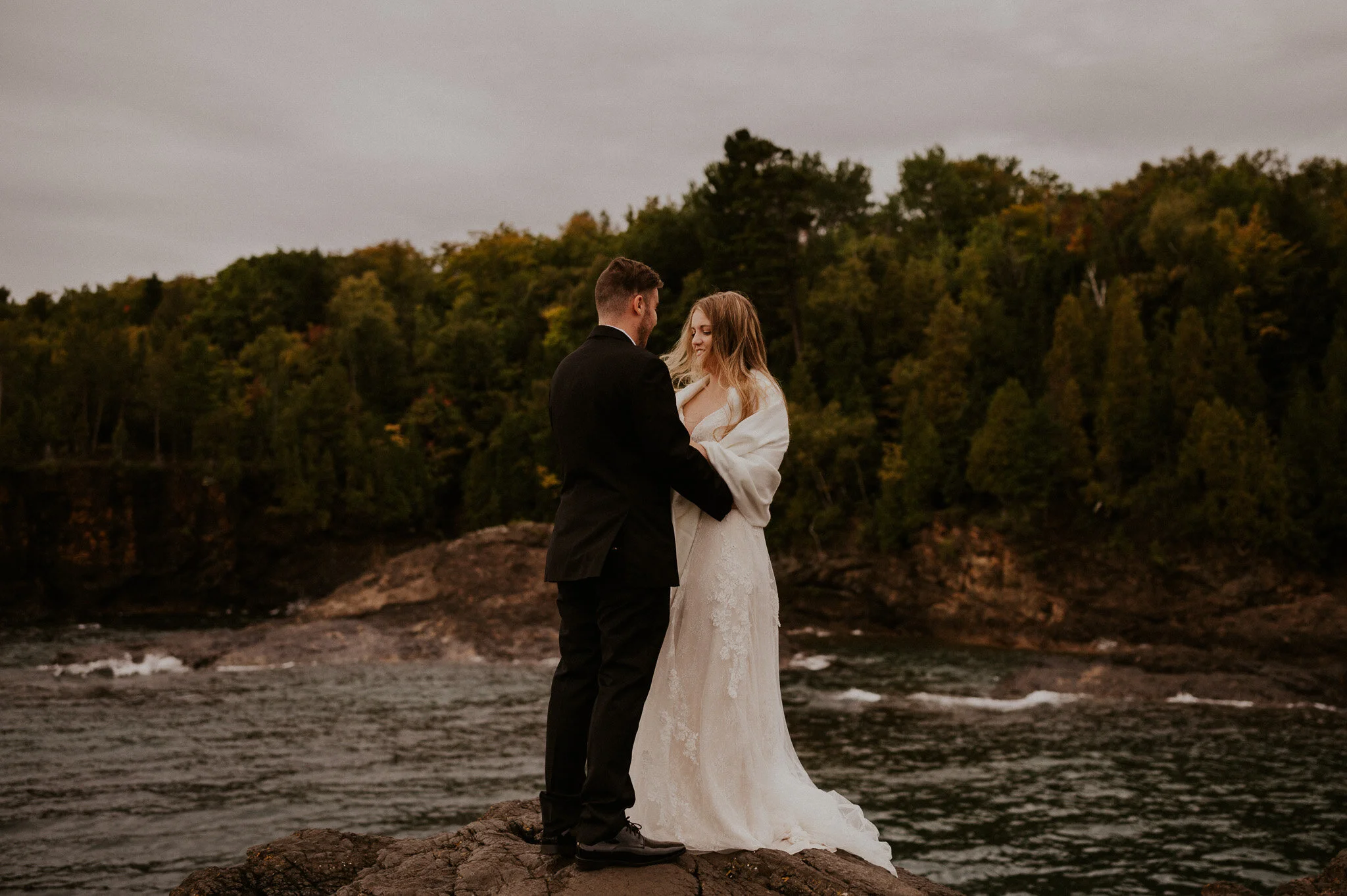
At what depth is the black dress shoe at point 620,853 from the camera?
5.96 meters

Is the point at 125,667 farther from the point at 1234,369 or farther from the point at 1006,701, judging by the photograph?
the point at 1234,369

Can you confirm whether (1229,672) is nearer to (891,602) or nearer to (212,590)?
(891,602)

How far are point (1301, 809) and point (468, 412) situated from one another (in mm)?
71280

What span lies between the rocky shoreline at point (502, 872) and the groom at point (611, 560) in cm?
20

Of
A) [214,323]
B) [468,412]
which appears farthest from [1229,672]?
[214,323]

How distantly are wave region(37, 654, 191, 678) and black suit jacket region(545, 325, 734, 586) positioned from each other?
34.0 m

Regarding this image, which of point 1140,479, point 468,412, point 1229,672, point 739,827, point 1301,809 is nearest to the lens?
point 739,827

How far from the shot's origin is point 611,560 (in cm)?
599

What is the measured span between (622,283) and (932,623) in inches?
1830

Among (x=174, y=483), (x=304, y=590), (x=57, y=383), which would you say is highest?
(x=57, y=383)

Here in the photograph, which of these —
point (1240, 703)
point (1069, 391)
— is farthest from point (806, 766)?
point (1069, 391)

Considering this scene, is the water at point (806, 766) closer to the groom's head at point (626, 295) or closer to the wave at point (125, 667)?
the wave at point (125, 667)

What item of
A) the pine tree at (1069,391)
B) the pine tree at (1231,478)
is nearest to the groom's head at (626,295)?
the pine tree at (1231,478)

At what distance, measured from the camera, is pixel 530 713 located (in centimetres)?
2905
